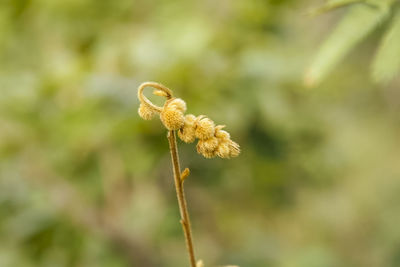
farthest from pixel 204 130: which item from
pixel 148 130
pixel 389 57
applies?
pixel 148 130

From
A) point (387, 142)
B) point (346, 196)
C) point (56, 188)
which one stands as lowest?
point (56, 188)

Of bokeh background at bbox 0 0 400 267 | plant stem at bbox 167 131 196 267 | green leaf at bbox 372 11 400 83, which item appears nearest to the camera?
plant stem at bbox 167 131 196 267

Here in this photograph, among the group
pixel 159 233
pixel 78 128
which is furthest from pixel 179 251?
pixel 78 128

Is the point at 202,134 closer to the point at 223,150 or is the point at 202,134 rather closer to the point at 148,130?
the point at 223,150

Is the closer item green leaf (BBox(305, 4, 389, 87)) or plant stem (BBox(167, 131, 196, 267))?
plant stem (BBox(167, 131, 196, 267))

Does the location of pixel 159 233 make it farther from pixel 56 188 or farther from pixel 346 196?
pixel 346 196

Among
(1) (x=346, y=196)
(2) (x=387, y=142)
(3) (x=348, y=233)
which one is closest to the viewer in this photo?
(3) (x=348, y=233)

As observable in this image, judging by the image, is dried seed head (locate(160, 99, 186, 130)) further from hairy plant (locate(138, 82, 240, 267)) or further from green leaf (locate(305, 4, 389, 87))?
green leaf (locate(305, 4, 389, 87))

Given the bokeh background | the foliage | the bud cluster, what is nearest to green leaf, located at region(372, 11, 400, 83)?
the foliage
